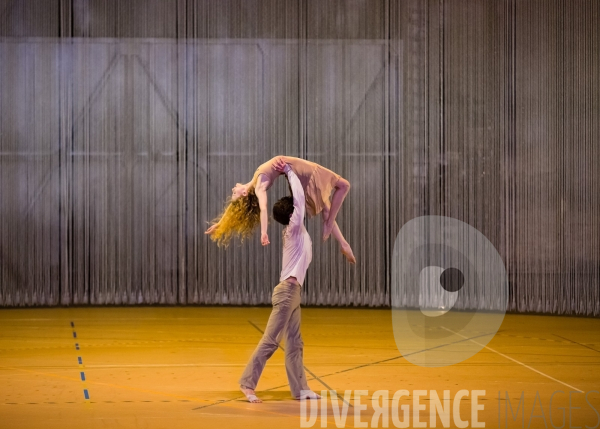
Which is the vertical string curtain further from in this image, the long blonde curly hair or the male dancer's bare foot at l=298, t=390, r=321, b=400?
the male dancer's bare foot at l=298, t=390, r=321, b=400

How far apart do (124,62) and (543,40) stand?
16.6 ft

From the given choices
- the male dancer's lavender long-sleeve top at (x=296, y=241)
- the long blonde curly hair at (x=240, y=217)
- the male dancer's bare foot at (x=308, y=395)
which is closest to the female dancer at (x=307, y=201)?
the long blonde curly hair at (x=240, y=217)

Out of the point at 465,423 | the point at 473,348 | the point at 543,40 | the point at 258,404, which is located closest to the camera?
the point at 465,423

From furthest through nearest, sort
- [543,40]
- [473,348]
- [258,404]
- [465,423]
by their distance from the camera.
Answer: [543,40], [473,348], [258,404], [465,423]

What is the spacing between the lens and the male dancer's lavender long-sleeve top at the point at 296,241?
16.1ft

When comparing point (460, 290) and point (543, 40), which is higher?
point (543, 40)

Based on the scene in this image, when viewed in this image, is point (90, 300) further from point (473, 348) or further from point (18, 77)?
point (473, 348)

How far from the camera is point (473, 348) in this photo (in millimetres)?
7430

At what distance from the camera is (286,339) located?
16.4 feet

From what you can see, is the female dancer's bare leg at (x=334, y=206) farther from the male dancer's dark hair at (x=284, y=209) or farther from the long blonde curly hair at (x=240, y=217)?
the long blonde curly hair at (x=240, y=217)

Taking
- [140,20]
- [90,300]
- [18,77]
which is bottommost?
[90,300]

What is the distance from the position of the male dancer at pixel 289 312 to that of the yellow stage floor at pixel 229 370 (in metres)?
0.14

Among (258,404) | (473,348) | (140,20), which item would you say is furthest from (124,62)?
(258,404)

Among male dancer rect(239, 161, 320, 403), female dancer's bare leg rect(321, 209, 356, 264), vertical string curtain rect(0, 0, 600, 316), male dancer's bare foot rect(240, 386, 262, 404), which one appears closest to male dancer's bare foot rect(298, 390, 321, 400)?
male dancer rect(239, 161, 320, 403)
